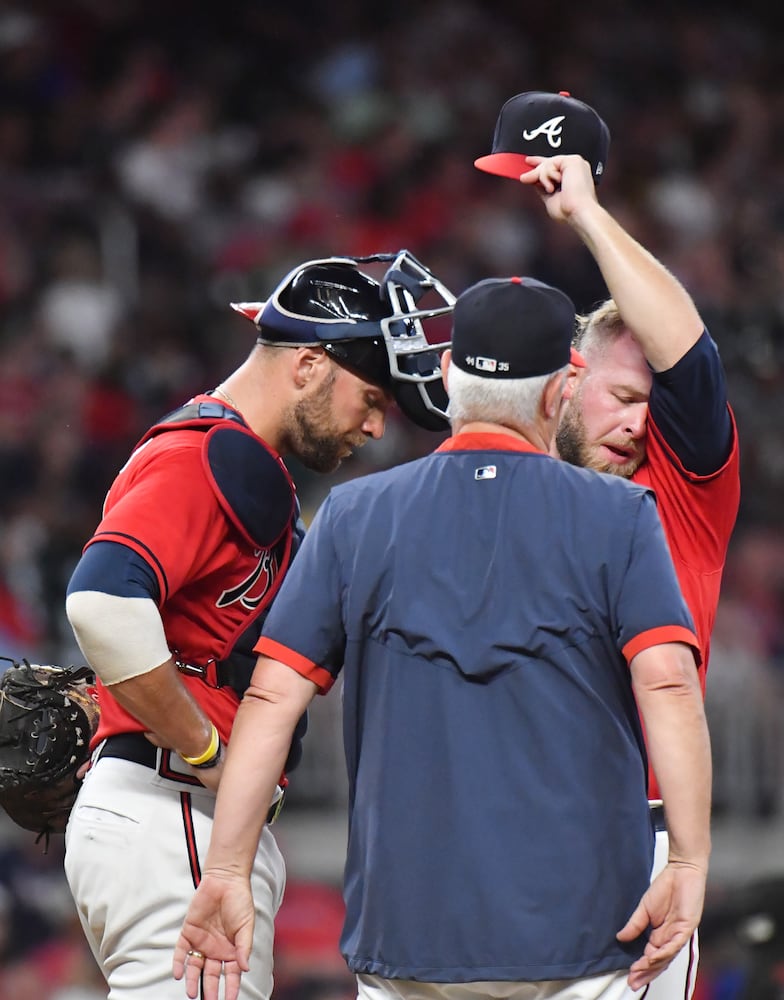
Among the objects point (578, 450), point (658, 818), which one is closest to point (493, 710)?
point (658, 818)

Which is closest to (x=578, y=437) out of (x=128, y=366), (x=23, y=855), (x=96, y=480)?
(x=23, y=855)

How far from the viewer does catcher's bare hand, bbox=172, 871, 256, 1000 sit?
2.63 metres

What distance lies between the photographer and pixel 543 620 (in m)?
2.52

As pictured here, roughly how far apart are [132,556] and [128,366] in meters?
6.01

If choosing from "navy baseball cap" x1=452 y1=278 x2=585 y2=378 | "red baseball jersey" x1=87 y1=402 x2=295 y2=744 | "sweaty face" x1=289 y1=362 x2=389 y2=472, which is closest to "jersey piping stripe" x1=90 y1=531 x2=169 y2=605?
"red baseball jersey" x1=87 y1=402 x2=295 y2=744

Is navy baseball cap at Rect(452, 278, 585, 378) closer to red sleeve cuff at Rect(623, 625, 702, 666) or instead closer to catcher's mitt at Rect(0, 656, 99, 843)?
red sleeve cuff at Rect(623, 625, 702, 666)

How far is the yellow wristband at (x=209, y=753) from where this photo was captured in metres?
3.11

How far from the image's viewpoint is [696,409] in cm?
298

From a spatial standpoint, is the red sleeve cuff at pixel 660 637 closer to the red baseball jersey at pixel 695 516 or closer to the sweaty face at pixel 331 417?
the red baseball jersey at pixel 695 516

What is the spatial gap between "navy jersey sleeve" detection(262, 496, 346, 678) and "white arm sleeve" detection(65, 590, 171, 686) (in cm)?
37

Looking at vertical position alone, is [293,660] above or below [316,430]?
below

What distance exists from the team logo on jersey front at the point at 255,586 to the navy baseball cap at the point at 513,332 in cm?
83

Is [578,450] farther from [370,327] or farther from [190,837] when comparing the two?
[190,837]

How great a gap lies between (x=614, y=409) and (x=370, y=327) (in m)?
0.57
